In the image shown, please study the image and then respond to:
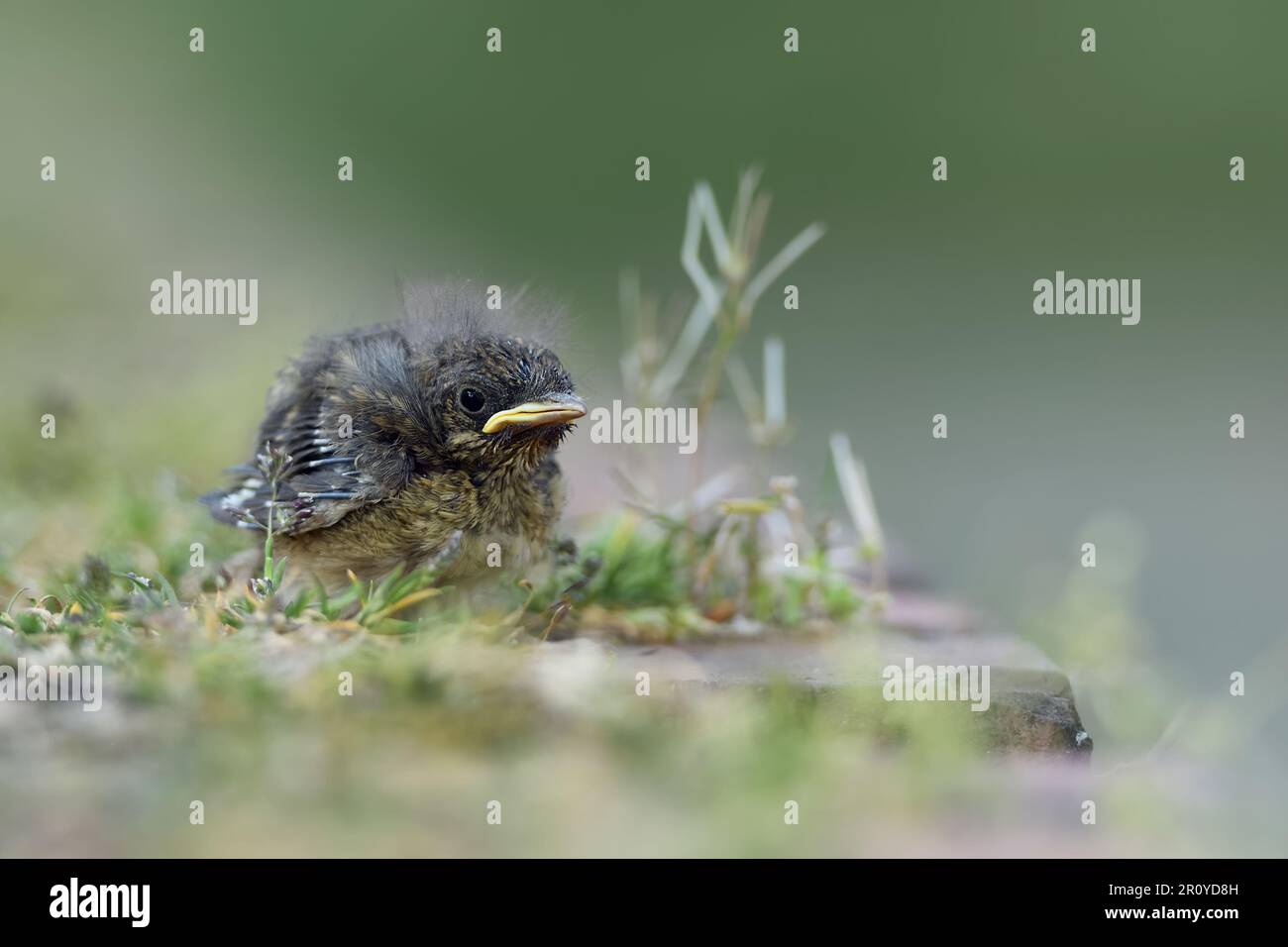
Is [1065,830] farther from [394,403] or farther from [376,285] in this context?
[376,285]

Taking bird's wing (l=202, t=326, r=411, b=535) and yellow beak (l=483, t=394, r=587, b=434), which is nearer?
yellow beak (l=483, t=394, r=587, b=434)

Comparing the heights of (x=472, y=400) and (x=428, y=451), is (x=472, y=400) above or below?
above

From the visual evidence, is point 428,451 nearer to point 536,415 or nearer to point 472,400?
point 472,400

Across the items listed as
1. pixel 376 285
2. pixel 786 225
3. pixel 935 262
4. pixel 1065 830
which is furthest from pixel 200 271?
pixel 1065 830

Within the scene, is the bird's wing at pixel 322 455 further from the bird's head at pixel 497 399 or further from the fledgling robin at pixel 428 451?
the bird's head at pixel 497 399

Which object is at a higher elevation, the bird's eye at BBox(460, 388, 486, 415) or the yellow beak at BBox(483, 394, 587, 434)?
the bird's eye at BBox(460, 388, 486, 415)

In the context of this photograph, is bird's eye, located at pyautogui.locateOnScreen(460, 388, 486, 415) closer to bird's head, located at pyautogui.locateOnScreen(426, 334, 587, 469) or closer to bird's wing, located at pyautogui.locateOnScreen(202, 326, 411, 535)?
bird's head, located at pyautogui.locateOnScreen(426, 334, 587, 469)

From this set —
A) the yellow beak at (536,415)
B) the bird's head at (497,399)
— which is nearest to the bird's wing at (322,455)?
the bird's head at (497,399)

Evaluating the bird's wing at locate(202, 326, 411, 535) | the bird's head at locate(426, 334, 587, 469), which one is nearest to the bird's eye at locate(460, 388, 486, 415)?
the bird's head at locate(426, 334, 587, 469)

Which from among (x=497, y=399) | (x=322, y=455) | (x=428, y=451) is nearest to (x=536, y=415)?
(x=497, y=399)
